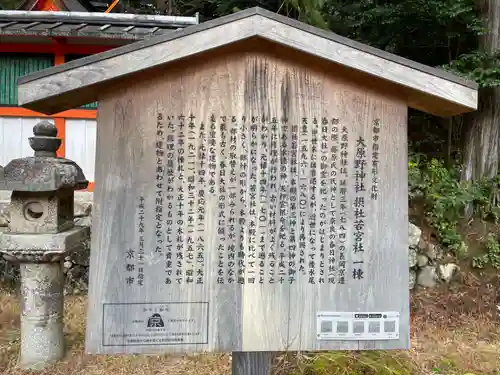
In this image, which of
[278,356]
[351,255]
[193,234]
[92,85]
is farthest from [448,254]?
[92,85]

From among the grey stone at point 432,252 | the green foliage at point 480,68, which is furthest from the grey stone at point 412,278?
the green foliage at point 480,68

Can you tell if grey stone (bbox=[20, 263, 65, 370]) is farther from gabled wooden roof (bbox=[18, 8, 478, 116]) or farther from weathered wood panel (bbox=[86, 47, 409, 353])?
gabled wooden roof (bbox=[18, 8, 478, 116])

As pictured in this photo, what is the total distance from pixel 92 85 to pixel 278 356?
10.3 ft

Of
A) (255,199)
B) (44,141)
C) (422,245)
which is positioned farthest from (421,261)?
(44,141)

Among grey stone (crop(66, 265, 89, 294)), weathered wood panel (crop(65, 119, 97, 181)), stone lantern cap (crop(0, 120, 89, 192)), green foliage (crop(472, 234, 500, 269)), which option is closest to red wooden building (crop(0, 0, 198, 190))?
weathered wood panel (crop(65, 119, 97, 181))

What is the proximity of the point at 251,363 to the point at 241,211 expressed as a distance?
1015mm

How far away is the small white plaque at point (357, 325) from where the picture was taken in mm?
2484

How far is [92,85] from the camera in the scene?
236cm

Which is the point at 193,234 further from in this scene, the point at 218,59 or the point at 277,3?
the point at 277,3

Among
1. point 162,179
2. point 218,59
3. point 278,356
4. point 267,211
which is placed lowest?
point 278,356

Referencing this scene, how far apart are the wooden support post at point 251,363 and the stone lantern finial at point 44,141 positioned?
2.50 metres

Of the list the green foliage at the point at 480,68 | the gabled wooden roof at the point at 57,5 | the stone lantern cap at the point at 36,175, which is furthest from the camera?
the gabled wooden roof at the point at 57,5

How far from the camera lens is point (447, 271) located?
6.27 m

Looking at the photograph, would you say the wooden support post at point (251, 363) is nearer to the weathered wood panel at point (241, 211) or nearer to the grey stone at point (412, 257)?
the weathered wood panel at point (241, 211)
